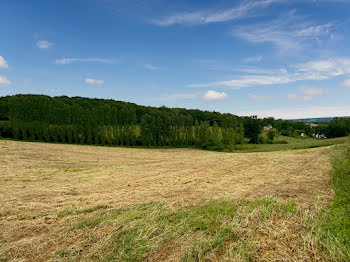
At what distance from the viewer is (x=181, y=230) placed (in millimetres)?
4680

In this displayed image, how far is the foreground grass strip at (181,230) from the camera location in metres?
3.89

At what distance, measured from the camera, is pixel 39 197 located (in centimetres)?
778

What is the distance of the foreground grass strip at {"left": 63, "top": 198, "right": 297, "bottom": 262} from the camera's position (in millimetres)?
3891

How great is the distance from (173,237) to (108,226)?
6.26 feet

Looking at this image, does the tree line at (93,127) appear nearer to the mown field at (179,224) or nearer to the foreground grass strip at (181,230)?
the mown field at (179,224)

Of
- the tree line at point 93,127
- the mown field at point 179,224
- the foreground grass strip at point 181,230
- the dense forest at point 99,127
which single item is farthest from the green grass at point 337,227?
the tree line at point 93,127

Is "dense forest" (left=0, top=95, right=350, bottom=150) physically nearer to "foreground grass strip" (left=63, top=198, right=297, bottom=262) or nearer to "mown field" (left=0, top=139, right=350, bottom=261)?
"mown field" (left=0, top=139, right=350, bottom=261)

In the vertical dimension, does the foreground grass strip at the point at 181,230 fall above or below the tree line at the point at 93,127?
below

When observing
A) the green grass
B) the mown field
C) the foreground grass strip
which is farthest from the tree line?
the foreground grass strip

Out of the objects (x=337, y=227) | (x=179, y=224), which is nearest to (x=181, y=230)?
(x=179, y=224)

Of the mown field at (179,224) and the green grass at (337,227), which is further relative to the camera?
the mown field at (179,224)

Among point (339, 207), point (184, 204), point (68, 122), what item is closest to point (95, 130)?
point (68, 122)

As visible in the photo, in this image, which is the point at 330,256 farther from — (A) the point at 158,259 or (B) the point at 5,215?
(B) the point at 5,215

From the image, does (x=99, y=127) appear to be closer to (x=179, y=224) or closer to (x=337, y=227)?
(x=179, y=224)
